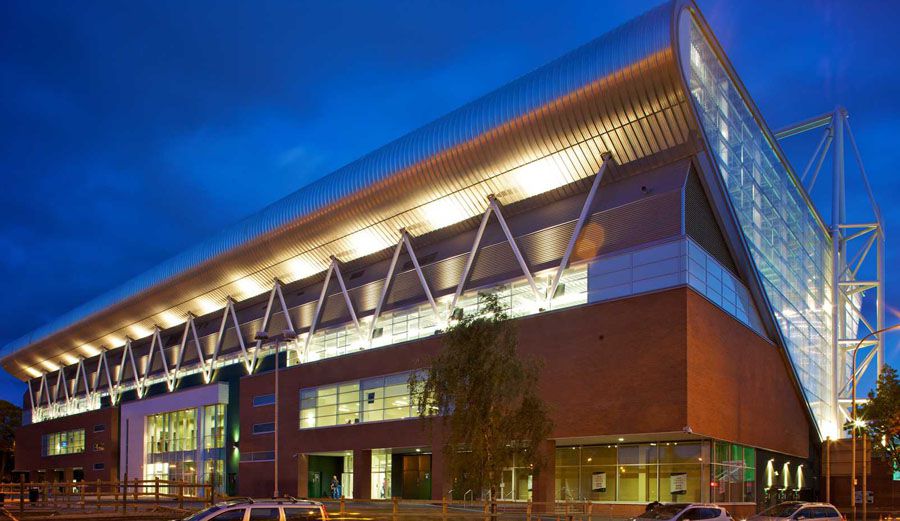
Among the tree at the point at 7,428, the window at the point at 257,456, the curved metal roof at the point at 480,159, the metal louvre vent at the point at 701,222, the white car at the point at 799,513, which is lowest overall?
the tree at the point at 7,428

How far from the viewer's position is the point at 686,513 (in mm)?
28219

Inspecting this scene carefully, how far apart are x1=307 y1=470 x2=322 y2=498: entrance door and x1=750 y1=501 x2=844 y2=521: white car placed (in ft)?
115

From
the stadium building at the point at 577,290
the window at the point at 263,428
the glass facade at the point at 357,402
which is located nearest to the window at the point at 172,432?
the stadium building at the point at 577,290

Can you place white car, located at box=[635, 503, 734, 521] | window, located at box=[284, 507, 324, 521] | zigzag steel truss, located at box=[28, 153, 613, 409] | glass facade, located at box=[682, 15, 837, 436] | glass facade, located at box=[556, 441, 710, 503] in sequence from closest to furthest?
window, located at box=[284, 507, 324, 521] < white car, located at box=[635, 503, 734, 521] < glass facade, located at box=[556, 441, 710, 503] < glass facade, located at box=[682, 15, 837, 436] < zigzag steel truss, located at box=[28, 153, 613, 409]

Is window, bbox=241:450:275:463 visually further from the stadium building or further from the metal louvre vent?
the metal louvre vent

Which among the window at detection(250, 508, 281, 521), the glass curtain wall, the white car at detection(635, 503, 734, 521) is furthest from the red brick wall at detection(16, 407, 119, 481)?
the window at detection(250, 508, 281, 521)

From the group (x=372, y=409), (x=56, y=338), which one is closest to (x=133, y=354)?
(x=56, y=338)

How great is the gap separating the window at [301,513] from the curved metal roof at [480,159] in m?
27.5

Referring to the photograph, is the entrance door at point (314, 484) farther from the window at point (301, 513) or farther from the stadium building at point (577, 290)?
the window at point (301, 513)

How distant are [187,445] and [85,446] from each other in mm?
28086

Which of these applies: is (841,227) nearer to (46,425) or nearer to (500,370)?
(500,370)

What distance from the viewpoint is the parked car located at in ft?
67.8

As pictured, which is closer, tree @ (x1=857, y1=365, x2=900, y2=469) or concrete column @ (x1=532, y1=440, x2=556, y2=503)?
concrete column @ (x1=532, y1=440, x2=556, y2=503)

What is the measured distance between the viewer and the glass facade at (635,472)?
40.0 meters
